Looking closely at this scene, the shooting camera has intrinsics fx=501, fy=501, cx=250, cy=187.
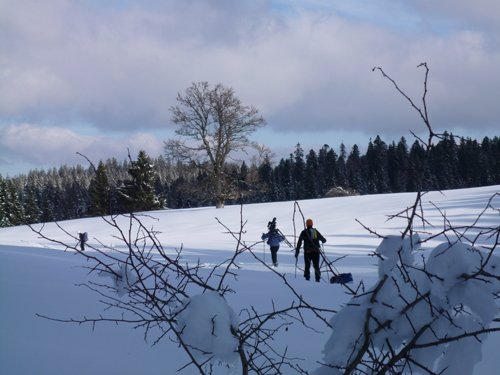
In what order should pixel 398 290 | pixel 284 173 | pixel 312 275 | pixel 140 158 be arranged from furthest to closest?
pixel 284 173
pixel 140 158
pixel 312 275
pixel 398 290

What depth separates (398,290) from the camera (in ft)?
4.95

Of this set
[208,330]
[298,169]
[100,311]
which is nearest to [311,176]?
[298,169]

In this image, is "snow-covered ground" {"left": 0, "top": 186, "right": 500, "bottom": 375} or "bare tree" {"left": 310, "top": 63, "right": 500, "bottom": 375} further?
"snow-covered ground" {"left": 0, "top": 186, "right": 500, "bottom": 375}

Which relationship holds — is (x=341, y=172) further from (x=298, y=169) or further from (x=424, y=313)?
(x=424, y=313)

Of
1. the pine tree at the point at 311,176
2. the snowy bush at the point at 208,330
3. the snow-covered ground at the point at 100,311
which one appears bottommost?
the snow-covered ground at the point at 100,311

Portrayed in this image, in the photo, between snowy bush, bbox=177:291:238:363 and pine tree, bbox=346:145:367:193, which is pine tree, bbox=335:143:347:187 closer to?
pine tree, bbox=346:145:367:193

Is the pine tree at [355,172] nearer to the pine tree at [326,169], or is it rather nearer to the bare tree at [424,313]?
the pine tree at [326,169]

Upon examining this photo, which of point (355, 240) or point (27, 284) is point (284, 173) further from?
point (27, 284)

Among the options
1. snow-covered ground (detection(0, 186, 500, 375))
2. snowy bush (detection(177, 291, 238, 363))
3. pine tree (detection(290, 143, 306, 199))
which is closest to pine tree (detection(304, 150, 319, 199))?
pine tree (detection(290, 143, 306, 199))

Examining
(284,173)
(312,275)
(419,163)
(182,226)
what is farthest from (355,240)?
(284,173)

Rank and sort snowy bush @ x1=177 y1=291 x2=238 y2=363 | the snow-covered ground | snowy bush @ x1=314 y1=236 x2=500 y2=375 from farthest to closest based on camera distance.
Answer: the snow-covered ground
snowy bush @ x1=177 y1=291 x2=238 y2=363
snowy bush @ x1=314 y1=236 x2=500 y2=375

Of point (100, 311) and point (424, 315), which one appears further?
point (100, 311)

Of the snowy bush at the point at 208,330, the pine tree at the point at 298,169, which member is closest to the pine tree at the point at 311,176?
the pine tree at the point at 298,169

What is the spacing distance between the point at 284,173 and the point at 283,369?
70010mm
